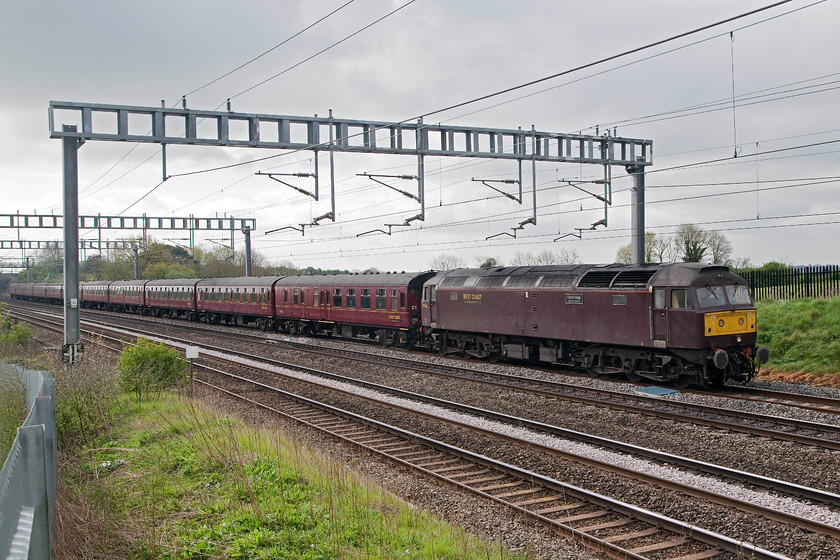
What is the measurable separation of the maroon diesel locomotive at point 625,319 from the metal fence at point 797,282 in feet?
29.6

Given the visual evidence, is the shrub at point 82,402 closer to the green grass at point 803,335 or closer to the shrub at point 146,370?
the shrub at point 146,370

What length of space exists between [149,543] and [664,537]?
220 inches

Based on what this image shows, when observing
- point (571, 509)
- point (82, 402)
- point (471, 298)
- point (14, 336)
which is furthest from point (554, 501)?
point (14, 336)

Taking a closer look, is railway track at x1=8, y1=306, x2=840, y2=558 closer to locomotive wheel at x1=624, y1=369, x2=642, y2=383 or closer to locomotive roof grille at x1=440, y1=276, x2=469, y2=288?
locomotive wheel at x1=624, y1=369, x2=642, y2=383

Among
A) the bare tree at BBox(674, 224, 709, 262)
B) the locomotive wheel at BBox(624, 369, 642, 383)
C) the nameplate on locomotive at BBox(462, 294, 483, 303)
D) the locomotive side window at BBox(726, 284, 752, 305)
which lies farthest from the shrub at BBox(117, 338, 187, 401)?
the bare tree at BBox(674, 224, 709, 262)

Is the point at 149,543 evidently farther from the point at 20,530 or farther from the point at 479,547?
the point at 479,547

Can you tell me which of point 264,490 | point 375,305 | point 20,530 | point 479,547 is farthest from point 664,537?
point 375,305

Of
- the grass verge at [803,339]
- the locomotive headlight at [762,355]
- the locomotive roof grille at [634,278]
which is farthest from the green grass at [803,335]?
the locomotive roof grille at [634,278]

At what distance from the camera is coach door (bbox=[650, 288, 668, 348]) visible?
55.1ft

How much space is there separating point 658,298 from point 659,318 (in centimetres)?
52

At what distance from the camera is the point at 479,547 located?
709 centimetres

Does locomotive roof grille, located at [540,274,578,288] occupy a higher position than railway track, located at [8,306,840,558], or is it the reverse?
locomotive roof grille, located at [540,274,578,288]

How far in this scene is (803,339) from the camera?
20484 millimetres

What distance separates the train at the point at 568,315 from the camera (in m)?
16.7
